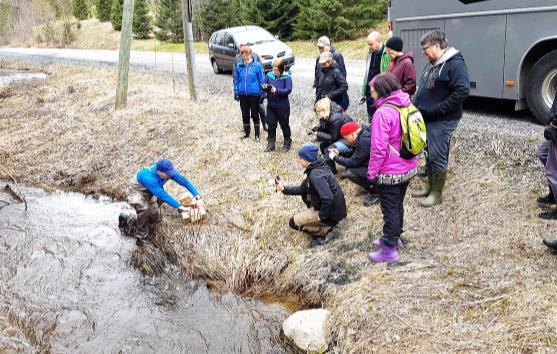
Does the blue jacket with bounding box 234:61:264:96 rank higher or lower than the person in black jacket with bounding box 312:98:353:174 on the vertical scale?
higher

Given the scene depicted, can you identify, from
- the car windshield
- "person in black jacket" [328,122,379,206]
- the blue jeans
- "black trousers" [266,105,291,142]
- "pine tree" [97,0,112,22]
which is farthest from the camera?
"pine tree" [97,0,112,22]

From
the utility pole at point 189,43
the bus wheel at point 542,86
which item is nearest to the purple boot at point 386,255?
the bus wheel at point 542,86

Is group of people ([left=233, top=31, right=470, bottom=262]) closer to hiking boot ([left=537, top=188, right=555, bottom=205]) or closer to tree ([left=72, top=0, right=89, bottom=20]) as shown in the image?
hiking boot ([left=537, top=188, right=555, bottom=205])

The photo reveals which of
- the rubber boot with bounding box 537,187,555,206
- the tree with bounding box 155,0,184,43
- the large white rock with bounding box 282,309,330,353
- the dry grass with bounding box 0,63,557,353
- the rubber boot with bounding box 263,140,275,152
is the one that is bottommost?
A: the large white rock with bounding box 282,309,330,353

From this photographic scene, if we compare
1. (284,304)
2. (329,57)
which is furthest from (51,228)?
(329,57)

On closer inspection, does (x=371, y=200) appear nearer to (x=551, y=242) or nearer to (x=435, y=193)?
(x=435, y=193)

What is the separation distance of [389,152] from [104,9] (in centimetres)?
4590

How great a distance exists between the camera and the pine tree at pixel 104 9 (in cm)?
4403

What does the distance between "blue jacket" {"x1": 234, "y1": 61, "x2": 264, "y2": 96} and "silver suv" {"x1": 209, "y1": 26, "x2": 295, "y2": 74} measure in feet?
24.7

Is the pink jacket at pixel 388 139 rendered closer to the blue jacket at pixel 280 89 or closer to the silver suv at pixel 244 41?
the blue jacket at pixel 280 89

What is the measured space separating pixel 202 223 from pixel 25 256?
238 cm

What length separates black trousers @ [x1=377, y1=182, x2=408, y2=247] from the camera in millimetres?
4664

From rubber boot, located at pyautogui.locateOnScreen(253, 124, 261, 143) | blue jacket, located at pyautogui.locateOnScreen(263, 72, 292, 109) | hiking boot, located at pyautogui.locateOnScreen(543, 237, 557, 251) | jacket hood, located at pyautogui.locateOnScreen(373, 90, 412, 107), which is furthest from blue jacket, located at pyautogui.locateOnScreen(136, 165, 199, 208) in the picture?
hiking boot, located at pyautogui.locateOnScreen(543, 237, 557, 251)

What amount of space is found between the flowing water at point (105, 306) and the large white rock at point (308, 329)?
0.20 m
